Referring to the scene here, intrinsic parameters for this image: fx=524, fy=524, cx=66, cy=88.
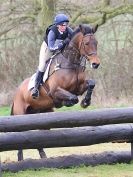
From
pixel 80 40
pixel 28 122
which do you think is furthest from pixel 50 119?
pixel 80 40

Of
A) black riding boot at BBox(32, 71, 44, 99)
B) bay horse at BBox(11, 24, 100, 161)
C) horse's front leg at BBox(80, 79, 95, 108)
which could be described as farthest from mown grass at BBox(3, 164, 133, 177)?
black riding boot at BBox(32, 71, 44, 99)

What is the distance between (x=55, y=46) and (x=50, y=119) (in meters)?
2.59

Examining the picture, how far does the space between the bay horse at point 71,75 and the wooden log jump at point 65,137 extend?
1.40m

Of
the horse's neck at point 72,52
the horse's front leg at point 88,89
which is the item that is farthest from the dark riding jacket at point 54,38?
the horse's front leg at point 88,89

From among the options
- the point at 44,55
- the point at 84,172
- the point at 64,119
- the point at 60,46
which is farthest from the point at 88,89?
the point at 84,172

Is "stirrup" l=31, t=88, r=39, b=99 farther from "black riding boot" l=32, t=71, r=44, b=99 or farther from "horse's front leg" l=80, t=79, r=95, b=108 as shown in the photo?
"horse's front leg" l=80, t=79, r=95, b=108

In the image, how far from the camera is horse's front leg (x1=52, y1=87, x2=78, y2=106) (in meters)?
8.40

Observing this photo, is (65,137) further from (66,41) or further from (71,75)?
(66,41)

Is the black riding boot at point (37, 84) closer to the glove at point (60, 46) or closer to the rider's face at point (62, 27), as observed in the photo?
the glove at point (60, 46)

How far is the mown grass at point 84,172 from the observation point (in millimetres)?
6363

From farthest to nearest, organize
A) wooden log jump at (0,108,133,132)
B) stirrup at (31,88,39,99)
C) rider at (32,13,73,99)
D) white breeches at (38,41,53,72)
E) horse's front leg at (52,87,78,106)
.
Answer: white breeches at (38,41,53,72) < stirrup at (31,88,39,99) < rider at (32,13,73,99) < horse's front leg at (52,87,78,106) < wooden log jump at (0,108,133,132)

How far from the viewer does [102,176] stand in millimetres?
6312

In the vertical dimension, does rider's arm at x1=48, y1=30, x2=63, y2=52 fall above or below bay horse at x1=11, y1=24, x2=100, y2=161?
above

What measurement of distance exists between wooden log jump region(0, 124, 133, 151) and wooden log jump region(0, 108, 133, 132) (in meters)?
0.16
